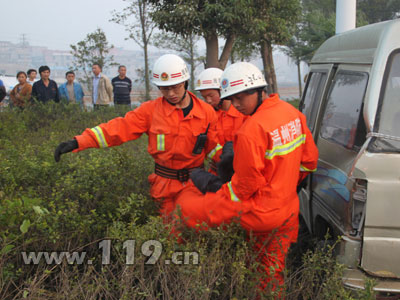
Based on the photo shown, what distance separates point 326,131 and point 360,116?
659 mm

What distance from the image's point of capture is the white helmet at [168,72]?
153 inches

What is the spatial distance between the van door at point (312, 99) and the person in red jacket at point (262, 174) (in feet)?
2.53

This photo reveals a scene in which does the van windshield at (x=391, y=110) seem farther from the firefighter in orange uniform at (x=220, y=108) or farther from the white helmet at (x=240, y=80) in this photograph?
the firefighter in orange uniform at (x=220, y=108)

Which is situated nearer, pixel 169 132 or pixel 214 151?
pixel 169 132

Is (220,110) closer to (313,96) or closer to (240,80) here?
(313,96)

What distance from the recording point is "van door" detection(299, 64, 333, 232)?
161 inches

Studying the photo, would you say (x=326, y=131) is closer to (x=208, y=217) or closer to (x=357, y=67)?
(x=357, y=67)

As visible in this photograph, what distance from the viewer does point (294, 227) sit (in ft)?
10.8

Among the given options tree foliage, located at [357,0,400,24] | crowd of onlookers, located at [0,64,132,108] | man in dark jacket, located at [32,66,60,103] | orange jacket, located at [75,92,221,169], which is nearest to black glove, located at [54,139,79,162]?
orange jacket, located at [75,92,221,169]

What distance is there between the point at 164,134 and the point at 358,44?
170 centimetres


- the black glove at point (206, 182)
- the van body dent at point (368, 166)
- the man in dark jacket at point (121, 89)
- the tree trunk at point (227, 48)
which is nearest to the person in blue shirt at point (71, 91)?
the man in dark jacket at point (121, 89)

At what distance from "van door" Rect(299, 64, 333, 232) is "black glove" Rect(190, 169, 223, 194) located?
3.15 feet

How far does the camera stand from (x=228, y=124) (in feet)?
14.5

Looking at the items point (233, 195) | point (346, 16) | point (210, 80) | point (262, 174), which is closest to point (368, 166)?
point (262, 174)
